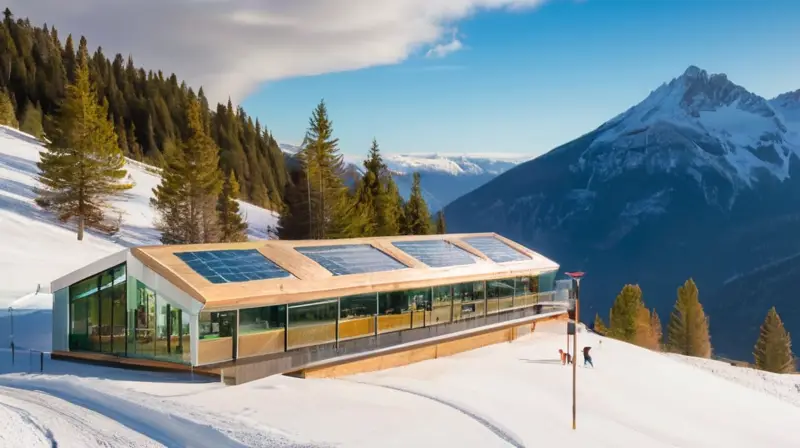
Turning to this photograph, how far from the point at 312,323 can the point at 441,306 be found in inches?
292

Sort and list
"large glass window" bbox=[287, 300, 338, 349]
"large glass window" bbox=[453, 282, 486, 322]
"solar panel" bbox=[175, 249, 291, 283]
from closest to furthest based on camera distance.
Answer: "solar panel" bbox=[175, 249, 291, 283] → "large glass window" bbox=[287, 300, 338, 349] → "large glass window" bbox=[453, 282, 486, 322]

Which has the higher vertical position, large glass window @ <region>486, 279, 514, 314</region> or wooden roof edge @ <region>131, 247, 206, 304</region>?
wooden roof edge @ <region>131, 247, 206, 304</region>

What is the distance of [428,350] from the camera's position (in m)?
25.3

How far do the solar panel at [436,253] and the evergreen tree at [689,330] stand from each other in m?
52.3

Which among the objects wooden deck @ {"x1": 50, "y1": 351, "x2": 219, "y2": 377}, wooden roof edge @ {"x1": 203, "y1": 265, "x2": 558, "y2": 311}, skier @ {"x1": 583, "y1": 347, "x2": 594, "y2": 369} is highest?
wooden roof edge @ {"x1": 203, "y1": 265, "x2": 558, "y2": 311}

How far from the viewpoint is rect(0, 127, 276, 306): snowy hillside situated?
32.9m

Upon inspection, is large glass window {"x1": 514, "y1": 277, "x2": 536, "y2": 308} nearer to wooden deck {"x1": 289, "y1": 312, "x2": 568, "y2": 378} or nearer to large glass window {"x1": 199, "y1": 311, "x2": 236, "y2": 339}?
wooden deck {"x1": 289, "y1": 312, "x2": 568, "y2": 378}

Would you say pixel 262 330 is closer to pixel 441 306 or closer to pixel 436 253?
pixel 441 306

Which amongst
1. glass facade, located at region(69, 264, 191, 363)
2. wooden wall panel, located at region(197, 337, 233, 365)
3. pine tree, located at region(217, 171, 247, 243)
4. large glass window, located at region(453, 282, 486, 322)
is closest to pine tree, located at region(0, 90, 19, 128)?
pine tree, located at region(217, 171, 247, 243)

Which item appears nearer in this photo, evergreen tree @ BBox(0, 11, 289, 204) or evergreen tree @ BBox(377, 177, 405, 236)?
evergreen tree @ BBox(377, 177, 405, 236)

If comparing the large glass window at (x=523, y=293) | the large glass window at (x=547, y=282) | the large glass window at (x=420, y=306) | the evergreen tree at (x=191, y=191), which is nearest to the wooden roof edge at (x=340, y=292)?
the large glass window at (x=420, y=306)

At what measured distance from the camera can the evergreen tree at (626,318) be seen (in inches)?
2756

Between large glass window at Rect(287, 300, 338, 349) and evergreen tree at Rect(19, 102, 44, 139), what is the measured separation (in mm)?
78134

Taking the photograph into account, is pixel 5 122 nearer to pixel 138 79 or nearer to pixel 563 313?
pixel 138 79
